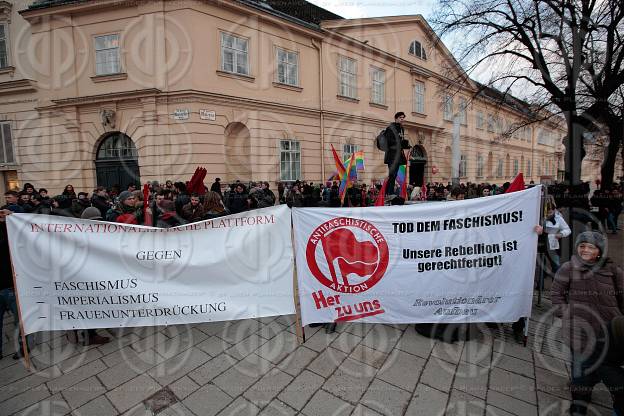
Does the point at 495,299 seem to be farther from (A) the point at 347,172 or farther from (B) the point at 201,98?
(B) the point at 201,98

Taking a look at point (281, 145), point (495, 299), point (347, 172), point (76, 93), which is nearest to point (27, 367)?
point (347, 172)

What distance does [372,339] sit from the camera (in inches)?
150

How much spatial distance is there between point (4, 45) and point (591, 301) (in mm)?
22267

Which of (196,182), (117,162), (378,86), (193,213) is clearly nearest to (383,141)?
(193,213)

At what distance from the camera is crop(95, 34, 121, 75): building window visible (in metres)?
12.7

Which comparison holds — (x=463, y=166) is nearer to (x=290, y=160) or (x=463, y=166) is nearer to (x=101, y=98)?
(x=290, y=160)

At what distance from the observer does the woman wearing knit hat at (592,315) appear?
8.24 feet

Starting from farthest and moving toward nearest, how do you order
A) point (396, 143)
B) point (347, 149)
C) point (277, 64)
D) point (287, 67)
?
point (347, 149), point (287, 67), point (277, 64), point (396, 143)

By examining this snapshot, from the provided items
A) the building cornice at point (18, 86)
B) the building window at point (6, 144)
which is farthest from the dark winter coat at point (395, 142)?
the building window at point (6, 144)

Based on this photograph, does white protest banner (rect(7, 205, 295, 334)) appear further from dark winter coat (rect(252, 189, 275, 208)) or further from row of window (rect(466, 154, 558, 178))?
row of window (rect(466, 154, 558, 178))

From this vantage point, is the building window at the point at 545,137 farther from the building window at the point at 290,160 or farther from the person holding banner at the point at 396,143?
the person holding banner at the point at 396,143

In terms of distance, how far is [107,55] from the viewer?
1289 centimetres

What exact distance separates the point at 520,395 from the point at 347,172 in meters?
3.56

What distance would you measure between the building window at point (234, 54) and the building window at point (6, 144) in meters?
11.0
